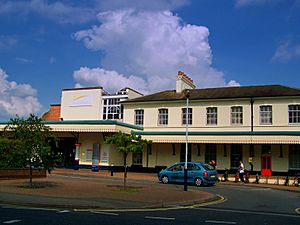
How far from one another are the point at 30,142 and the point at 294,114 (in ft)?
79.2

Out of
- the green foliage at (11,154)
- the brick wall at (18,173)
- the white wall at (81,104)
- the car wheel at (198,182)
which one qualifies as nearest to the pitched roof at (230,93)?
the white wall at (81,104)

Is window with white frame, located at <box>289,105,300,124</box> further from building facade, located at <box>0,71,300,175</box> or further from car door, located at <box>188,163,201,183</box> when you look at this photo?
car door, located at <box>188,163,201,183</box>

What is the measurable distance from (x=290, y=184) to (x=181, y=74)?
17.5 metres

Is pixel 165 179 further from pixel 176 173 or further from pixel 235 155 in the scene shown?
pixel 235 155

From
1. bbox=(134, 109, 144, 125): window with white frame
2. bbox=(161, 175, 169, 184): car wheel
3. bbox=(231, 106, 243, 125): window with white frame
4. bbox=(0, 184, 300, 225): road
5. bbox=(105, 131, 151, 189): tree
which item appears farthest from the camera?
bbox=(134, 109, 144, 125): window with white frame

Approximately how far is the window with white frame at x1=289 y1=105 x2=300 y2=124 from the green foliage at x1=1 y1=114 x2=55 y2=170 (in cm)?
2285

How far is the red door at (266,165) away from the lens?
33250 millimetres

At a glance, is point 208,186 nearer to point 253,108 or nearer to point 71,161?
point 253,108

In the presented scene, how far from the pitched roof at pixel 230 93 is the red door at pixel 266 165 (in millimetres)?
5686

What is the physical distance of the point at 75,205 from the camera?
40.5 feet

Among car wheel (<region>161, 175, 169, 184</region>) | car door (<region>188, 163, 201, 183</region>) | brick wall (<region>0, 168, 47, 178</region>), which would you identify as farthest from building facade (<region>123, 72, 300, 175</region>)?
brick wall (<region>0, 168, 47, 178</region>)

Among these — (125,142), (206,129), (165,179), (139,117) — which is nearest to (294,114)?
(206,129)

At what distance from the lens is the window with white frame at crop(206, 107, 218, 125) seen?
119ft

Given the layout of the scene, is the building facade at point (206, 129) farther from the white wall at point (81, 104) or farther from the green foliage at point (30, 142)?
the green foliage at point (30, 142)
